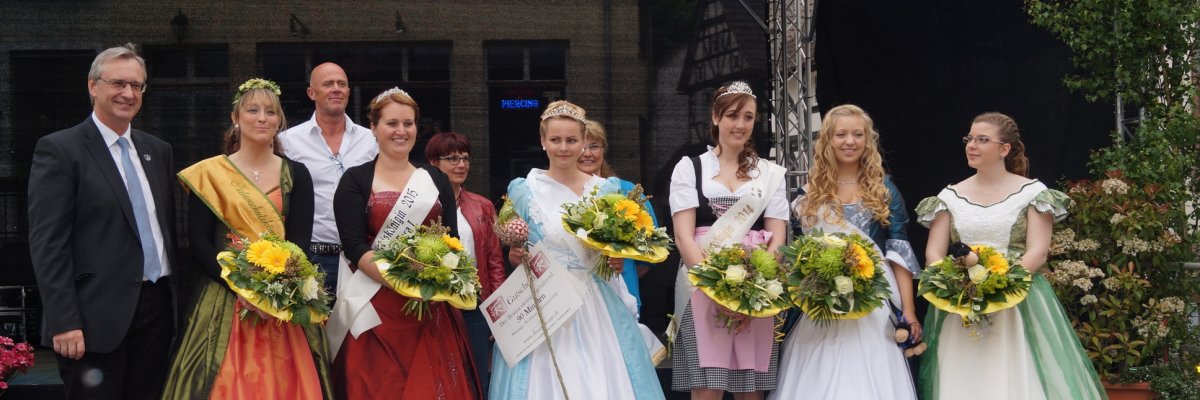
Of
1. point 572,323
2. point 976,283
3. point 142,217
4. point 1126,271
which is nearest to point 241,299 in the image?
point 142,217

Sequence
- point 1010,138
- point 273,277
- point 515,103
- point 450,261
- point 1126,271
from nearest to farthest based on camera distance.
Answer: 1. point 273,277
2. point 450,261
3. point 1010,138
4. point 1126,271
5. point 515,103

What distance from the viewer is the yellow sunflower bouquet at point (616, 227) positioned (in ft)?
10.7

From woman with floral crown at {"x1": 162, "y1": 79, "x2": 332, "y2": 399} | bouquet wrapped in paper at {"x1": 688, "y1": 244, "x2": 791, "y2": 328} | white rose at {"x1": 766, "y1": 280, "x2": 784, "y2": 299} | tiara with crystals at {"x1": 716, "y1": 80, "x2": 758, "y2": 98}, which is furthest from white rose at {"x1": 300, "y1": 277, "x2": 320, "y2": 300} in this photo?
tiara with crystals at {"x1": 716, "y1": 80, "x2": 758, "y2": 98}

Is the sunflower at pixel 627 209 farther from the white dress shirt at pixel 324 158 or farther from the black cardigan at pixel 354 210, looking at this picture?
the white dress shirt at pixel 324 158

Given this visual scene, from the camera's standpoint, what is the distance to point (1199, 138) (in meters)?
4.57

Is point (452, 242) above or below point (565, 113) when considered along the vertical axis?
below

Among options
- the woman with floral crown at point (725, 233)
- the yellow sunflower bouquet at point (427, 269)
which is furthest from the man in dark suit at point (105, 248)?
the woman with floral crown at point (725, 233)

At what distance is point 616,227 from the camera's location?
10.6 feet

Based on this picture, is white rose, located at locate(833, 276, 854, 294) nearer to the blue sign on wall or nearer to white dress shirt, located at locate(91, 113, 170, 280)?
white dress shirt, located at locate(91, 113, 170, 280)

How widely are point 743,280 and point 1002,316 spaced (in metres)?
1.00

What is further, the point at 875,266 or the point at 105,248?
the point at 875,266

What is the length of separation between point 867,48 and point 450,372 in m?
3.86

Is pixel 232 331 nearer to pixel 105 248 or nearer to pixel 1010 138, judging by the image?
pixel 105 248

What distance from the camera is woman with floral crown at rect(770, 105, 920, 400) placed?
342 cm
